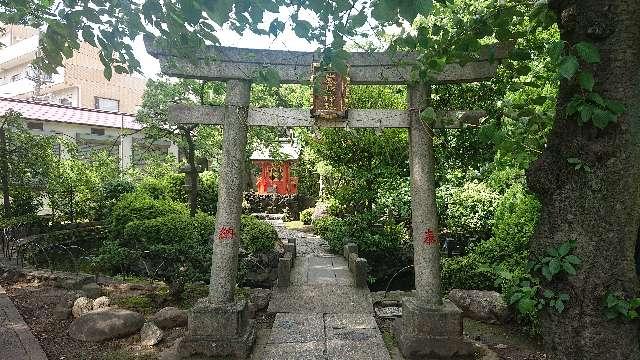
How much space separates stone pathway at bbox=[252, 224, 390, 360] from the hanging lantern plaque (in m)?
3.10

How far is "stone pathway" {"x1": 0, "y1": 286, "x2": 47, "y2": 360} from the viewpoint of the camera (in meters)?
5.29

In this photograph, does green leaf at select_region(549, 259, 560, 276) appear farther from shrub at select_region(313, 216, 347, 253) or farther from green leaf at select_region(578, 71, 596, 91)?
shrub at select_region(313, 216, 347, 253)

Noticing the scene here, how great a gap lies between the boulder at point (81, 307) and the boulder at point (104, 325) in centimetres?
62

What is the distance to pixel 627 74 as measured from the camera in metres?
2.42

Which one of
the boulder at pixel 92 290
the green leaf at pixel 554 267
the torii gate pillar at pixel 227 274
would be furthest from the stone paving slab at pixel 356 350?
the boulder at pixel 92 290

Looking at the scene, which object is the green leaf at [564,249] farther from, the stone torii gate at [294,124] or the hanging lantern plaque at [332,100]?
the hanging lantern plaque at [332,100]

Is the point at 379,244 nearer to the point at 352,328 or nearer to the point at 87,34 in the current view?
the point at 352,328

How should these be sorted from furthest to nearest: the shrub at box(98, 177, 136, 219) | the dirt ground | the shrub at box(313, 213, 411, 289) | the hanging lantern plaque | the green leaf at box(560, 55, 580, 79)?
the shrub at box(98, 177, 136, 219) → the shrub at box(313, 213, 411, 289) → the hanging lantern plaque → the dirt ground → the green leaf at box(560, 55, 580, 79)

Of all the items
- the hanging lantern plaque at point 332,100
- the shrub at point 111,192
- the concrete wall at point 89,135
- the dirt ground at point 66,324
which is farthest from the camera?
the concrete wall at point 89,135

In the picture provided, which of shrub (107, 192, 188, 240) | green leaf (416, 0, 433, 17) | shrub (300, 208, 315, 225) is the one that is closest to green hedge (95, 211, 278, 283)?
shrub (107, 192, 188, 240)

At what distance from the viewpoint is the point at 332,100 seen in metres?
6.04

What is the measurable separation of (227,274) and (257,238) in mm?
5349

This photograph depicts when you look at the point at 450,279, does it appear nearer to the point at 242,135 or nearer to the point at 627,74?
the point at 242,135

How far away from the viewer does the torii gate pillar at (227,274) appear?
18.6ft
